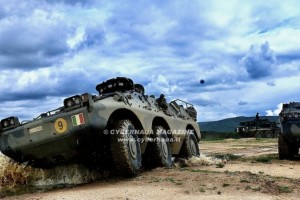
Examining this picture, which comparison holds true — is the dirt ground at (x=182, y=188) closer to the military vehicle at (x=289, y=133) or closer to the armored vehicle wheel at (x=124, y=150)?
the armored vehicle wheel at (x=124, y=150)

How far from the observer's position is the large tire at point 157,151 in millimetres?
10156

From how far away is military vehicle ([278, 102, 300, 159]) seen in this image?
43.1ft

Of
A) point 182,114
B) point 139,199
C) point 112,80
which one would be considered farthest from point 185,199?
point 182,114

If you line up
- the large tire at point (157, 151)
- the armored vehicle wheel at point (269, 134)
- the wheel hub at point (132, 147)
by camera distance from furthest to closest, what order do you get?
1. the armored vehicle wheel at point (269, 134)
2. the large tire at point (157, 151)
3. the wheel hub at point (132, 147)

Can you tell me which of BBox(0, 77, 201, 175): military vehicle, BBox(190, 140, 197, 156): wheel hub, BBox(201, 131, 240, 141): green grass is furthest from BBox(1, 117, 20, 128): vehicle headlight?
BBox(201, 131, 240, 141): green grass

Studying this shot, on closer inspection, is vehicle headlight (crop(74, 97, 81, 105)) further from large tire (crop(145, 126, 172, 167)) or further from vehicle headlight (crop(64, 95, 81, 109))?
large tire (crop(145, 126, 172, 167))

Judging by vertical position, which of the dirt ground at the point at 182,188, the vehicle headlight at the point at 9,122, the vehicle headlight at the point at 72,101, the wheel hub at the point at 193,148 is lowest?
the dirt ground at the point at 182,188

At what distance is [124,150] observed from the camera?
815 centimetres

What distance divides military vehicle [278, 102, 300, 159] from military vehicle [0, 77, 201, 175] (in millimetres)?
4324

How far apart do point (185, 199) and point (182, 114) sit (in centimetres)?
735

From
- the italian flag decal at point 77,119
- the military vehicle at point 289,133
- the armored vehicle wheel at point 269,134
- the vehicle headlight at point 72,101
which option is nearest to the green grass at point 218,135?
the armored vehicle wheel at point 269,134

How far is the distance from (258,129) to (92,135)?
3456cm

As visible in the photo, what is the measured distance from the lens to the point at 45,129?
8086 mm

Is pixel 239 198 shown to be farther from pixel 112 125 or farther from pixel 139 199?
pixel 112 125
